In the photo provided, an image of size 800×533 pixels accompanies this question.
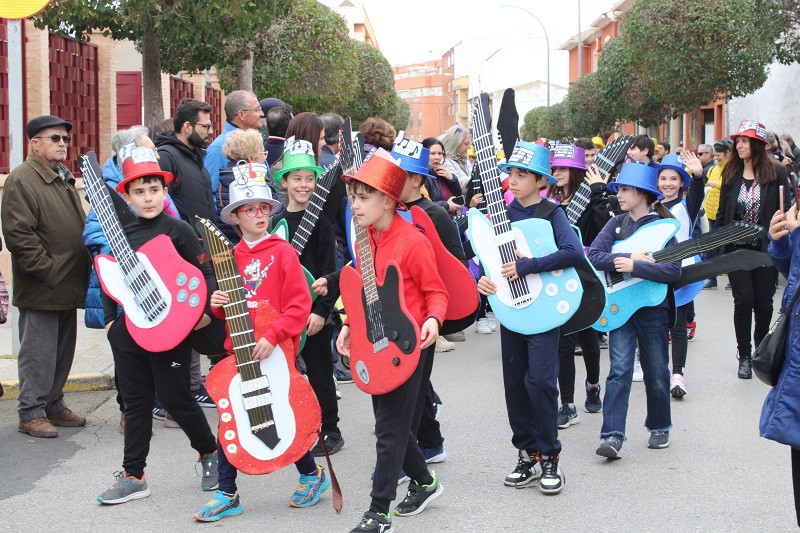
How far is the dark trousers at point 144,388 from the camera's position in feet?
16.4

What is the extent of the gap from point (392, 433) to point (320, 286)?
1288mm

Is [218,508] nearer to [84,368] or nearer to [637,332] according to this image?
[637,332]

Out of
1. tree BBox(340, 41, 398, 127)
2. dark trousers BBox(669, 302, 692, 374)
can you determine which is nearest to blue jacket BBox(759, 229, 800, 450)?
dark trousers BBox(669, 302, 692, 374)

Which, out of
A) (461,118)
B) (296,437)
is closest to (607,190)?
(296,437)

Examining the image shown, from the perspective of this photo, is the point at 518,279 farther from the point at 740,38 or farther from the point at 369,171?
the point at 740,38

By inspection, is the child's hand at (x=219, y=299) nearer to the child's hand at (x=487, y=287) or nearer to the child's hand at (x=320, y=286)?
the child's hand at (x=320, y=286)

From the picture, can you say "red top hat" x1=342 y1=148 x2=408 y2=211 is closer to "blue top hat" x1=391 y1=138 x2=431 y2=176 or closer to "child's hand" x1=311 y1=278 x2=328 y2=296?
"blue top hat" x1=391 y1=138 x2=431 y2=176

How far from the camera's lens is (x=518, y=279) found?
210 inches

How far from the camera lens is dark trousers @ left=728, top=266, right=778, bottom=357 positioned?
8023 millimetres

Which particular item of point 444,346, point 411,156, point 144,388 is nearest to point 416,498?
point 144,388

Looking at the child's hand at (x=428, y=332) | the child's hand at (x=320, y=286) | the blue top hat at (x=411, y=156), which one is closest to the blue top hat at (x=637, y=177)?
the blue top hat at (x=411, y=156)

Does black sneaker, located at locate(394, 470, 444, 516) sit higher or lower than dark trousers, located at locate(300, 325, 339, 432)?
lower

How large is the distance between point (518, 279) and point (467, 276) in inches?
26.3

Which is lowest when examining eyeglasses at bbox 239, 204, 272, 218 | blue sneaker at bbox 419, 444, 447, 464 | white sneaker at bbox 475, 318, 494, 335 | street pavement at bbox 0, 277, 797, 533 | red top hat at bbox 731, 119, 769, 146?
street pavement at bbox 0, 277, 797, 533
